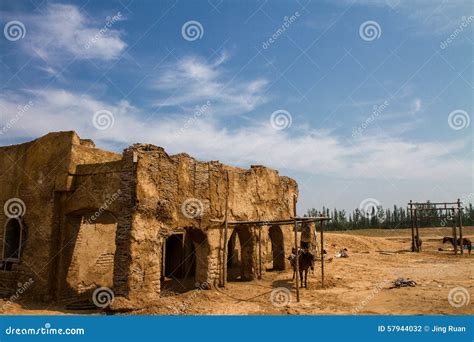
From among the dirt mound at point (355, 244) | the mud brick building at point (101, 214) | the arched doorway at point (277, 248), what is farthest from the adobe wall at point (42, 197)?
the dirt mound at point (355, 244)

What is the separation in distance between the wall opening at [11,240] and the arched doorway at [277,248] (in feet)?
35.5

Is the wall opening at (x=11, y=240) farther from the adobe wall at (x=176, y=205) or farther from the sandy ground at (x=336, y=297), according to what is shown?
the adobe wall at (x=176, y=205)

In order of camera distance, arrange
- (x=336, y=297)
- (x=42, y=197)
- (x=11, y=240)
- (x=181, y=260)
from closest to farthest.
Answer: (x=336, y=297) → (x=42, y=197) → (x=11, y=240) → (x=181, y=260)

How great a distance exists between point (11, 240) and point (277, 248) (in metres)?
11.4

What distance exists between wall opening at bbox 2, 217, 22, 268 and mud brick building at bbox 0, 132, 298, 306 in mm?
33

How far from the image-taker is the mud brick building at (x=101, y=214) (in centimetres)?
1115

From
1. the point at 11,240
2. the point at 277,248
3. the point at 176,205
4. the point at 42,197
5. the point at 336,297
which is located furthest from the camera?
the point at 277,248

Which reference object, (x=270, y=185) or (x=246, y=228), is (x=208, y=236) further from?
(x=270, y=185)

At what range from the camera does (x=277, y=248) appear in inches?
728

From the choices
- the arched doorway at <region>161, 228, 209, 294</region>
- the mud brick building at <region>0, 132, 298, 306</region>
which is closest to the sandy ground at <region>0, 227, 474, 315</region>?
the mud brick building at <region>0, 132, 298, 306</region>

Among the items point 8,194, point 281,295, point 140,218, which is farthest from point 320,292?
point 8,194

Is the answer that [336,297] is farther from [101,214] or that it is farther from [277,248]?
[101,214]


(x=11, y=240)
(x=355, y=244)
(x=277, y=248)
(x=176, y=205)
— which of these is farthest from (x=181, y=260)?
(x=355, y=244)

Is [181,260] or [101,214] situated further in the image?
[181,260]
